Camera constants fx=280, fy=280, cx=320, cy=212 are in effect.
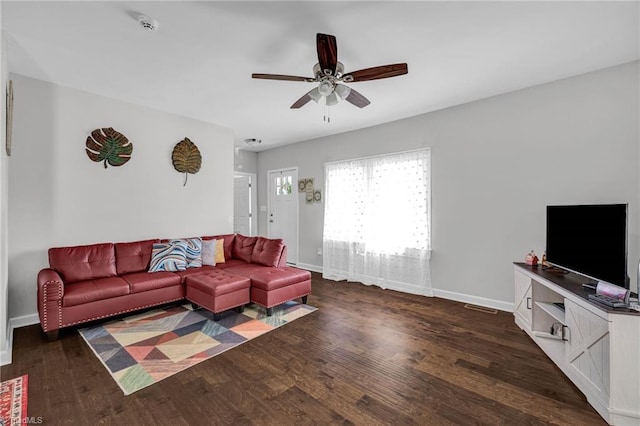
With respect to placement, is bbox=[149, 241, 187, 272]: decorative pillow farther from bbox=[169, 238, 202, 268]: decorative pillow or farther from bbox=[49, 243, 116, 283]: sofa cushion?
bbox=[49, 243, 116, 283]: sofa cushion

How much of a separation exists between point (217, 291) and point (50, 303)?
1.47 meters

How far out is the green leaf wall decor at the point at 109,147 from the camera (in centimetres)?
354

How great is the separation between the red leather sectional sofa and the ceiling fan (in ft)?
7.07

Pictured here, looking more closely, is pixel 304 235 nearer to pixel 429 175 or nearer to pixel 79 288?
pixel 429 175

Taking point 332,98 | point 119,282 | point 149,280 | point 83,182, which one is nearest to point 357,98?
point 332,98

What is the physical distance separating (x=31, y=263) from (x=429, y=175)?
5.05 metres

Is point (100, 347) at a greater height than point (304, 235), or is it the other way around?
point (304, 235)

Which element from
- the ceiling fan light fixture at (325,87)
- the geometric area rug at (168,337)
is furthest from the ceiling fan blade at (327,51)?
the geometric area rug at (168,337)

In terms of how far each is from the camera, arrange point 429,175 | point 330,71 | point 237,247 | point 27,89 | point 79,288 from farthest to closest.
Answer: point 237,247 < point 429,175 < point 27,89 < point 79,288 < point 330,71

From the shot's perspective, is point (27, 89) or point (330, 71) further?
point (27, 89)

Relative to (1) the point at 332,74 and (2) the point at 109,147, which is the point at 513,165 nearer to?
(1) the point at 332,74

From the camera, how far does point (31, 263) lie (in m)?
3.12

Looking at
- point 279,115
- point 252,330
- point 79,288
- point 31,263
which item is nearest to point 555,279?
point 252,330

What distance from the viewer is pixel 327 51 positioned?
207 centimetres
